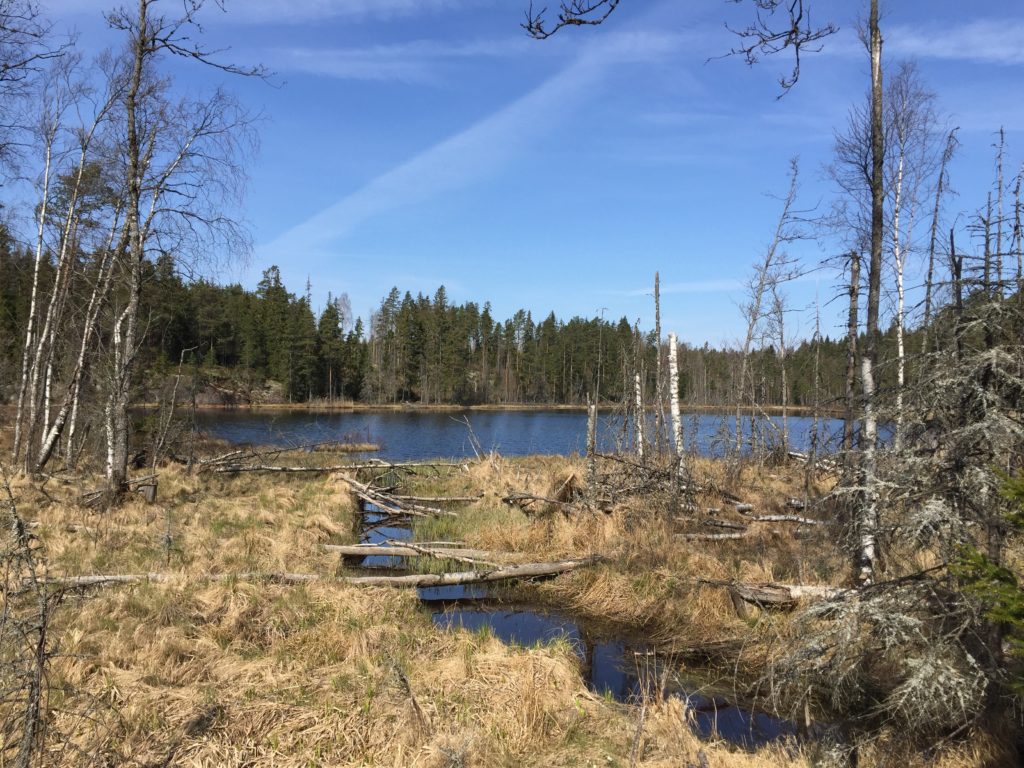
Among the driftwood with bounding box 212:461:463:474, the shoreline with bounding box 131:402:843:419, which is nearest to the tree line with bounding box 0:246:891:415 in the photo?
the shoreline with bounding box 131:402:843:419

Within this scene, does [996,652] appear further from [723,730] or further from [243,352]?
[243,352]

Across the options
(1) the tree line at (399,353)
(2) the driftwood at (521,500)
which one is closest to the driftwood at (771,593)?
(2) the driftwood at (521,500)

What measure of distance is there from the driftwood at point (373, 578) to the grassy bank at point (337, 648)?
0.18 meters

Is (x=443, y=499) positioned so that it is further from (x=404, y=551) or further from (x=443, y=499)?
(x=404, y=551)

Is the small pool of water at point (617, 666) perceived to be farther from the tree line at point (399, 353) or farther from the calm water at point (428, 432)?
the tree line at point (399, 353)

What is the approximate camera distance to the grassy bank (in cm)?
448

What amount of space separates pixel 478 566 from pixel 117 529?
550 centimetres

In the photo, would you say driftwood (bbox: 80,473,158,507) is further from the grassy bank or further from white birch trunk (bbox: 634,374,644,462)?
white birch trunk (bbox: 634,374,644,462)

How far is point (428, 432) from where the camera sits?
1721 inches

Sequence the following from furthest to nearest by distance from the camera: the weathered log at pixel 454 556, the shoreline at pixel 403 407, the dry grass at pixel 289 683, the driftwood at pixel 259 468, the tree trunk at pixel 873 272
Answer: the shoreline at pixel 403 407
the driftwood at pixel 259 468
the weathered log at pixel 454 556
the tree trunk at pixel 873 272
the dry grass at pixel 289 683

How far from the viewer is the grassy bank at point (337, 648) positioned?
4484 mm

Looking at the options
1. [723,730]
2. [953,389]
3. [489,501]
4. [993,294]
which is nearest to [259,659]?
[723,730]

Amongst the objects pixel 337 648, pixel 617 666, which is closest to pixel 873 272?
pixel 617 666

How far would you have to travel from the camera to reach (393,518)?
15367 mm
